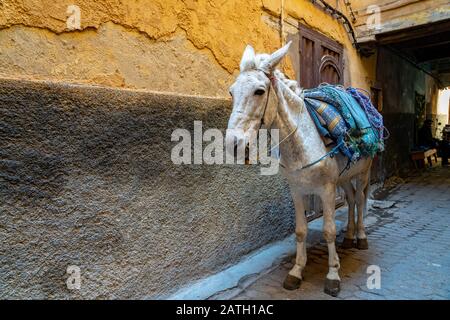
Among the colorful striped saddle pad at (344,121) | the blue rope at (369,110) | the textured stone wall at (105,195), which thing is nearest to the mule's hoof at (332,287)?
the textured stone wall at (105,195)

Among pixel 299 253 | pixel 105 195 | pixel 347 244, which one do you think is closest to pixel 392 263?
pixel 347 244

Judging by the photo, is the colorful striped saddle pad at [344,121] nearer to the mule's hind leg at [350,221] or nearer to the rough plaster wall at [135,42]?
the mule's hind leg at [350,221]

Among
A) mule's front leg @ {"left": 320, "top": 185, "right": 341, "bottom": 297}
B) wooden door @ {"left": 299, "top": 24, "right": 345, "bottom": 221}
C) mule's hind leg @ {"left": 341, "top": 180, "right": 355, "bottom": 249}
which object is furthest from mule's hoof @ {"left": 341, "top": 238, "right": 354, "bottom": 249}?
mule's front leg @ {"left": 320, "top": 185, "right": 341, "bottom": 297}

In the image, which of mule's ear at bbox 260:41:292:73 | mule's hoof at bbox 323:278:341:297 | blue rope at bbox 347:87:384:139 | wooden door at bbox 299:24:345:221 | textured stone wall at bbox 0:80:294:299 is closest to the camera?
textured stone wall at bbox 0:80:294:299

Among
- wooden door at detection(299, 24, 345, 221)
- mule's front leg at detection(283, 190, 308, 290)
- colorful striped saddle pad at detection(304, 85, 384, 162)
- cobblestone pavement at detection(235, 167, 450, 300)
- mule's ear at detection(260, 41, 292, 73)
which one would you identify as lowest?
cobblestone pavement at detection(235, 167, 450, 300)

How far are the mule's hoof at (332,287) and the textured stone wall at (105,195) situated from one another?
975 mm

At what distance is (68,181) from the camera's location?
194 centimetres

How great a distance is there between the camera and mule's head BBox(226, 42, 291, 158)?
6.63ft

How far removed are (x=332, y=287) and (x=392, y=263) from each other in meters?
1.02

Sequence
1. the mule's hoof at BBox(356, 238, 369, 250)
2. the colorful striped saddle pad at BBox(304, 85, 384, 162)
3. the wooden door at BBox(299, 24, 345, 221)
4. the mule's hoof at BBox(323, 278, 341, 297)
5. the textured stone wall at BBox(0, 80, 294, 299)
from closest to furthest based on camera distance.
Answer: the textured stone wall at BBox(0, 80, 294, 299)
the mule's hoof at BBox(323, 278, 341, 297)
the colorful striped saddle pad at BBox(304, 85, 384, 162)
the mule's hoof at BBox(356, 238, 369, 250)
the wooden door at BBox(299, 24, 345, 221)

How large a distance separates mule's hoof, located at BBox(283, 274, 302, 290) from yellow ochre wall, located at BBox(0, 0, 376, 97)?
1.90m

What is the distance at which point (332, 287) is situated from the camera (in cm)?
260

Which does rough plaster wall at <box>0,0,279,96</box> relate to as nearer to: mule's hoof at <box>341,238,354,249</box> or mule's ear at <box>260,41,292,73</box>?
mule's ear at <box>260,41,292,73</box>
